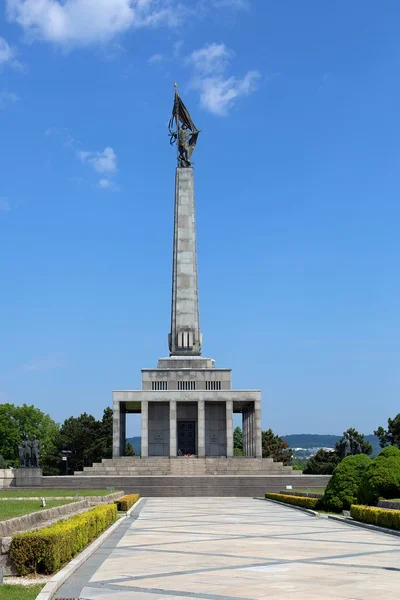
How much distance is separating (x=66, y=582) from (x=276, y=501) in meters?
22.7

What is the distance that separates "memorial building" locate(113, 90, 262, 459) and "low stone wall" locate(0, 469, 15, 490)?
336 inches

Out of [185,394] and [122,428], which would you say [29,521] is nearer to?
[185,394]

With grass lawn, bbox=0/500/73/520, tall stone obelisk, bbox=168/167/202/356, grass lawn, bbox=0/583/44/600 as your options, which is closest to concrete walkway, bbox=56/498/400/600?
grass lawn, bbox=0/583/44/600

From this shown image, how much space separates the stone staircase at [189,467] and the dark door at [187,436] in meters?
5.83

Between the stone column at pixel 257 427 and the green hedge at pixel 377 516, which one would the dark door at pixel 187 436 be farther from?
the green hedge at pixel 377 516

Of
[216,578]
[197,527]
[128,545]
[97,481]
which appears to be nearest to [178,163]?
[97,481]

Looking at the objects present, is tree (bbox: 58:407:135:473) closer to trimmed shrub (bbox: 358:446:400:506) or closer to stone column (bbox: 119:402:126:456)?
stone column (bbox: 119:402:126:456)

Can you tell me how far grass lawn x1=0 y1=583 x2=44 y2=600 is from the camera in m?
7.83

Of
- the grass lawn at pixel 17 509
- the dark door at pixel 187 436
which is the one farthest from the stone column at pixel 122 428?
the grass lawn at pixel 17 509

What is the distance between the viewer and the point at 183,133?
54.9m

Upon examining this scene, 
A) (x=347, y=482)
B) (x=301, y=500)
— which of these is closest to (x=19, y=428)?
(x=301, y=500)

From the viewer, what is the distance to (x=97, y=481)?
37.2 meters

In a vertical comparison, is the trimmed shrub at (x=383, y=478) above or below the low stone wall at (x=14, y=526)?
above

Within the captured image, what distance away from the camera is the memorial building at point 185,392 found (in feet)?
158
